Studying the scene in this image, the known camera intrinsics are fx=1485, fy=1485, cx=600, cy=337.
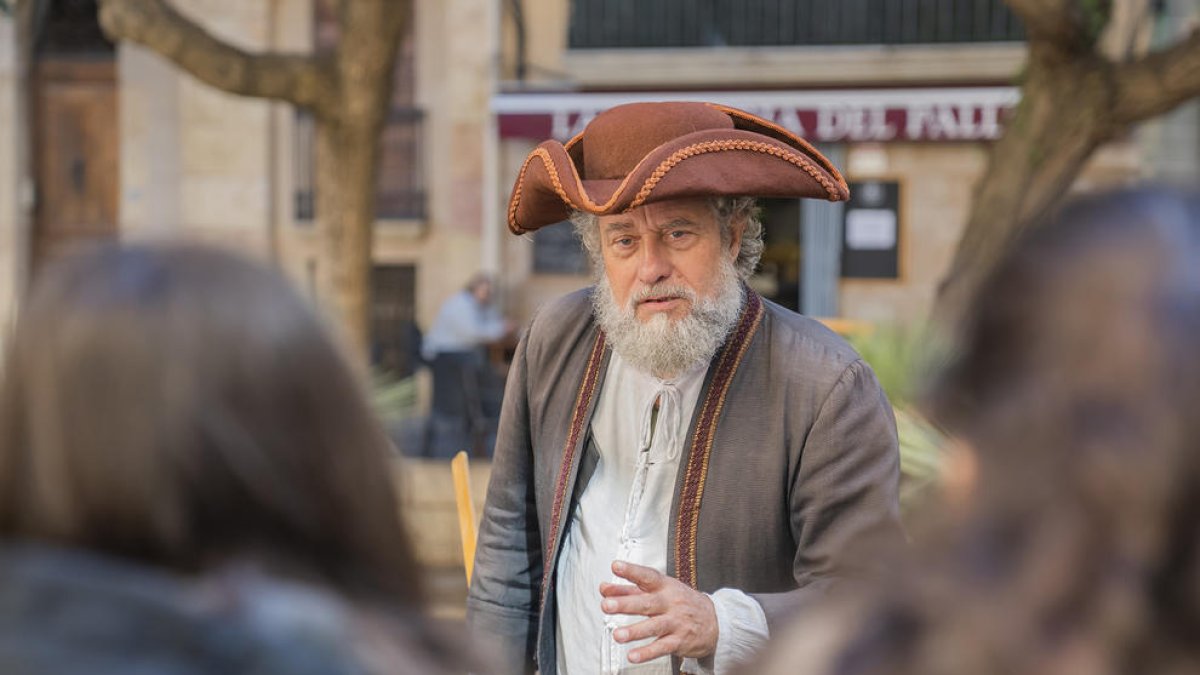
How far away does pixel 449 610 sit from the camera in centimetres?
631

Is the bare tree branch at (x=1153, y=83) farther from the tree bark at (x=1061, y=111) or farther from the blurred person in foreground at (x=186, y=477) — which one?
the blurred person in foreground at (x=186, y=477)

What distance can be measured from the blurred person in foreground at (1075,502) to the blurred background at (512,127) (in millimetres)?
11518

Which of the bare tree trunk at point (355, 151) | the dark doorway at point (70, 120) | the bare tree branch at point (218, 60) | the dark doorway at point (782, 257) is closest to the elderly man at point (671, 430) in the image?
the bare tree trunk at point (355, 151)

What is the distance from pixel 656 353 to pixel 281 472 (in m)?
1.58

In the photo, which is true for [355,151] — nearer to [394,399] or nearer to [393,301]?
[394,399]

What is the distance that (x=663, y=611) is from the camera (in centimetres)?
234

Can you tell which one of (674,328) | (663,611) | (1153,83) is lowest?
(663,611)

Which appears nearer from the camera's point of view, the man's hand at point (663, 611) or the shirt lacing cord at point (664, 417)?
the man's hand at point (663, 611)

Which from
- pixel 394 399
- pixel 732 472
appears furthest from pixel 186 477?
pixel 394 399

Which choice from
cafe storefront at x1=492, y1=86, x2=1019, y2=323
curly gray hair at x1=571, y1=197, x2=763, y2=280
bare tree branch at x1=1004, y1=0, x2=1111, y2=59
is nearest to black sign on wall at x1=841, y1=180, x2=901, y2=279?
cafe storefront at x1=492, y1=86, x2=1019, y2=323

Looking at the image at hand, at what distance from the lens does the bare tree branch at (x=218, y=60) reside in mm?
7145

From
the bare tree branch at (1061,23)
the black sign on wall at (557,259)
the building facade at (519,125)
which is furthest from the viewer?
the black sign on wall at (557,259)

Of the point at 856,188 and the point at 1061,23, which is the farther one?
the point at 856,188

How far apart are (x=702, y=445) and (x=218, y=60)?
17.3 feet
